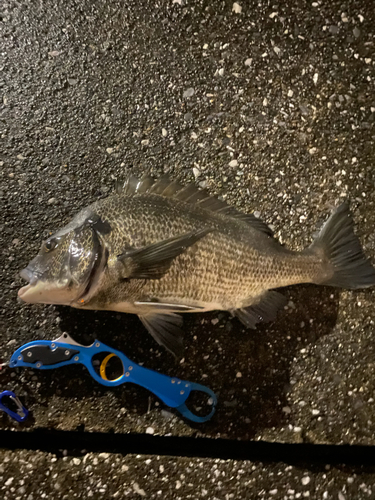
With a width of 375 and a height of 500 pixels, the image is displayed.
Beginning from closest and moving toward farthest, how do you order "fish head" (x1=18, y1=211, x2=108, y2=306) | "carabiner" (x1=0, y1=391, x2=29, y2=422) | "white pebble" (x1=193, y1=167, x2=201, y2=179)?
"fish head" (x1=18, y1=211, x2=108, y2=306) → "carabiner" (x1=0, y1=391, x2=29, y2=422) → "white pebble" (x1=193, y1=167, x2=201, y2=179)

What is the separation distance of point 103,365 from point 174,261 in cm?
48

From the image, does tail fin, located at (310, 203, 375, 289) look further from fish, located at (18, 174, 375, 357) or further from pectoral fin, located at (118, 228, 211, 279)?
pectoral fin, located at (118, 228, 211, 279)

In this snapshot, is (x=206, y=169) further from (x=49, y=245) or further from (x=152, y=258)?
(x=49, y=245)

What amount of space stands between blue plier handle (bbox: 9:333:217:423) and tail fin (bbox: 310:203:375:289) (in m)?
0.63

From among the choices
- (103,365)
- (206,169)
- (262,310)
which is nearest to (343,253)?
(262,310)

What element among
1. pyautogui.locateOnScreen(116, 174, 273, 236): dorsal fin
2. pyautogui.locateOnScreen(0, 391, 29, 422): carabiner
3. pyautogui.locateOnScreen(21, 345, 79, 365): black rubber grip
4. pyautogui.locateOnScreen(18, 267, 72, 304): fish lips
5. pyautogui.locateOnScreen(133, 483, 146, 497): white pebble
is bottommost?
pyautogui.locateOnScreen(133, 483, 146, 497): white pebble

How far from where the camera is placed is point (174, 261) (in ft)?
3.54

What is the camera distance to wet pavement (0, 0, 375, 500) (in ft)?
4.23

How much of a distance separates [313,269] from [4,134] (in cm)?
124

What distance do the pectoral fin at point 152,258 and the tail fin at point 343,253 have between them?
52cm

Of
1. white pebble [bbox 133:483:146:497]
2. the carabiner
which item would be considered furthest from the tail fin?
the carabiner

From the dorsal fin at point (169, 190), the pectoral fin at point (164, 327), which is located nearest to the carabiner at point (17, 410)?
the pectoral fin at point (164, 327)

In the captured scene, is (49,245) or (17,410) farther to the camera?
(17,410)

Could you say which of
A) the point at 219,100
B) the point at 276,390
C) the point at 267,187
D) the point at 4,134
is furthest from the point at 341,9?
the point at 276,390
